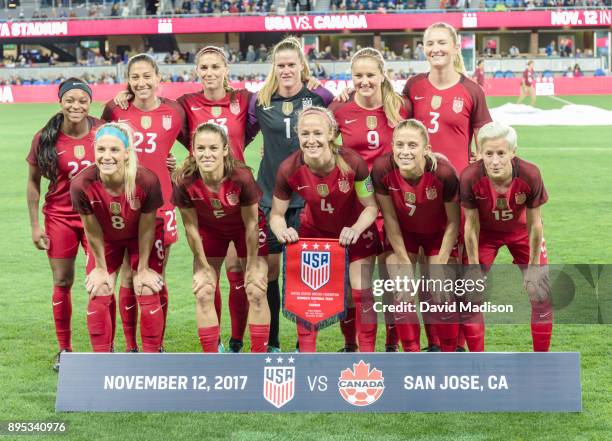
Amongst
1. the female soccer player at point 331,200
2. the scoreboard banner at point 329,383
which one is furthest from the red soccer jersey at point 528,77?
the scoreboard banner at point 329,383

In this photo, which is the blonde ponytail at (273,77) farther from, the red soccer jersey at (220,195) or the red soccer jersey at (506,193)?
the red soccer jersey at (506,193)

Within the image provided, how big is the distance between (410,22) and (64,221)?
40.0 m

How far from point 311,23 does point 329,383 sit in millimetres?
41332

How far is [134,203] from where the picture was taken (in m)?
5.34

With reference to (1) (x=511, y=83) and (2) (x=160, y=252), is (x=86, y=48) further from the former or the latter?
(2) (x=160, y=252)

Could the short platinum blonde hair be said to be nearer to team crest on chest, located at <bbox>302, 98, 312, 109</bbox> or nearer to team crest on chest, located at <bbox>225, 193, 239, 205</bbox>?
team crest on chest, located at <bbox>302, 98, 312, 109</bbox>

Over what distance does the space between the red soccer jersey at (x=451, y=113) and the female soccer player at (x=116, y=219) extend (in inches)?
69.6

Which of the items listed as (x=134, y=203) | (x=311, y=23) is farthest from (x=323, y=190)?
(x=311, y=23)

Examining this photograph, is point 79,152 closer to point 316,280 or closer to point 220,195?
point 220,195

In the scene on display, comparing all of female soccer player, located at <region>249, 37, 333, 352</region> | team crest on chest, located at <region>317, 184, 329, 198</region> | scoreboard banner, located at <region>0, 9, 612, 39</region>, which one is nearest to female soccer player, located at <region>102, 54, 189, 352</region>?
female soccer player, located at <region>249, 37, 333, 352</region>

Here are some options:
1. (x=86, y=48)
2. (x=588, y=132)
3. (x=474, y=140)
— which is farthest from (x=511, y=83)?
(x=474, y=140)

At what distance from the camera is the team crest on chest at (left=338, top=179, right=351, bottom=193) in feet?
17.8

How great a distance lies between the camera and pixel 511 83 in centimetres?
3644

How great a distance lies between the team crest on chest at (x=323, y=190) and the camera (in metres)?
5.46
